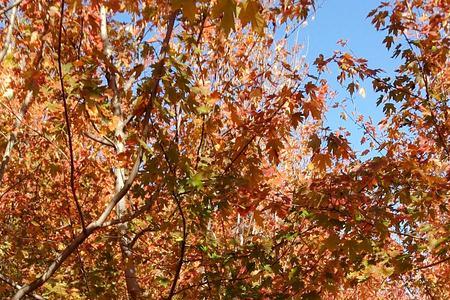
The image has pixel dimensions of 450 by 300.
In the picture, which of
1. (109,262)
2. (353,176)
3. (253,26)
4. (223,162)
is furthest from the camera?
(109,262)

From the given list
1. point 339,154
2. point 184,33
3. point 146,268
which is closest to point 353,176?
point 339,154

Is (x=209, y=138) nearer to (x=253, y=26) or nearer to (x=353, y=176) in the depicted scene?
(x=353, y=176)

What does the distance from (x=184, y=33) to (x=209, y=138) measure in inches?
50.9

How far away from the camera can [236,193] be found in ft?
12.6

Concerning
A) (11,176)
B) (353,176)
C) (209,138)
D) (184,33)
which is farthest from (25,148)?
(353,176)

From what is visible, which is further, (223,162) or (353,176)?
(223,162)

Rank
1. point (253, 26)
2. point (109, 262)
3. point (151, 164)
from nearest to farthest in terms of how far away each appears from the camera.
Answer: point (253, 26)
point (151, 164)
point (109, 262)

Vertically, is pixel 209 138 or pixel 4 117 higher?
pixel 4 117

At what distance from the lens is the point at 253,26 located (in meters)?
1.67

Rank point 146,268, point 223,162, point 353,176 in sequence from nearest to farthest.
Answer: point 353,176, point 223,162, point 146,268

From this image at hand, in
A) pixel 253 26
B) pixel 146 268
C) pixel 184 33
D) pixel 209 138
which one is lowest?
pixel 253 26

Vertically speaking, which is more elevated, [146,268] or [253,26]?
[146,268]

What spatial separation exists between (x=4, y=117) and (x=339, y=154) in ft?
19.6

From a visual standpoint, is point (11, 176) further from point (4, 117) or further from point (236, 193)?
point (236, 193)
